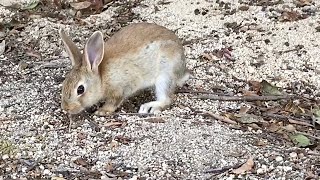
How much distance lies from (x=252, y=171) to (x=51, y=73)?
8.79 ft

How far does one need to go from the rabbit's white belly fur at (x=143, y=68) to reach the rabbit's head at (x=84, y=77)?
0.21 m

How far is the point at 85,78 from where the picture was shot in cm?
601

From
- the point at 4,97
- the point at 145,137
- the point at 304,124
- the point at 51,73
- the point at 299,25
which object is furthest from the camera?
the point at 299,25

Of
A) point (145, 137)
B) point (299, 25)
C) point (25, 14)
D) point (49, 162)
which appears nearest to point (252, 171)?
point (145, 137)

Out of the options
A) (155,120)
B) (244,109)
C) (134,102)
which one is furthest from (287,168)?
(134,102)

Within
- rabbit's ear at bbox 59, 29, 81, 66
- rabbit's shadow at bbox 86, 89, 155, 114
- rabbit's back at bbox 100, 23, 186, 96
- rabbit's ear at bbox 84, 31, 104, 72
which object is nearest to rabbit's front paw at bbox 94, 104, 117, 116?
rabbit's shadow at bbox 86, 89, 155, 114

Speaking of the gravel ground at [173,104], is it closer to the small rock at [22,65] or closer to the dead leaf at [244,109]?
the small rock at [22,65]

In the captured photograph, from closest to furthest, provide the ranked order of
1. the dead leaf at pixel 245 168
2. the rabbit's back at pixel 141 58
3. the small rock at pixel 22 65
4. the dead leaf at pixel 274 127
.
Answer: the dead leaf at pixel 245 168 < the dead leaf at pixel 274 127 < the rabbit's back at pixel 141 58 < the small rock at pixel 22 65

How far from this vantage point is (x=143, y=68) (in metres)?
6.38

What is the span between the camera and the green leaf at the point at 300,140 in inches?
219

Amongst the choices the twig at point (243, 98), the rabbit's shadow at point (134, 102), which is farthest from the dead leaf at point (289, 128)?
the rabbit's shadow at point (134, 102)

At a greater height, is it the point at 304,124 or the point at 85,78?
the point at 85,78

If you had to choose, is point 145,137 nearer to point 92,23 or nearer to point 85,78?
point 85,78

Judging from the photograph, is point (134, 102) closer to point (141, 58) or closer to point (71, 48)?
point (141, 58)
